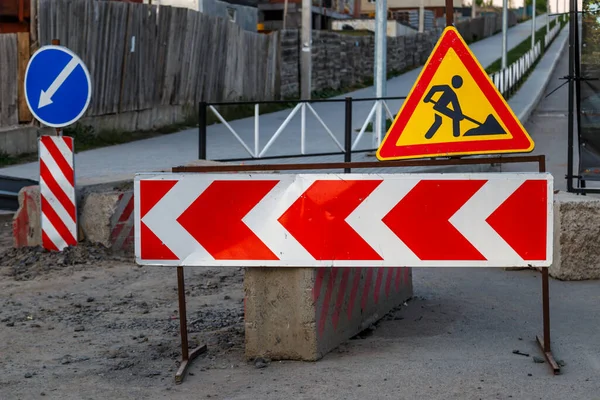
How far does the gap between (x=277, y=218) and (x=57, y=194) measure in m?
4.02

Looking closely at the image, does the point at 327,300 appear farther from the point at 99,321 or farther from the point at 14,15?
the point at 14,15

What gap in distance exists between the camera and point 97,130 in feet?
65.1

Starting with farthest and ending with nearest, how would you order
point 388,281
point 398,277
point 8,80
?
point 8,80 < point 398,277 < point 388,281

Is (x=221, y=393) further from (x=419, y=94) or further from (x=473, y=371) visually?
(x=419, y=94)

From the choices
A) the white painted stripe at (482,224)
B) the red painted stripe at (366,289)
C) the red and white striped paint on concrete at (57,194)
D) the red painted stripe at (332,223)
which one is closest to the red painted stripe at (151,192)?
the red painted stripe at (332,223)

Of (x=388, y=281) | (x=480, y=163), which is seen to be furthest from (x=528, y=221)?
(x=388, y=281)

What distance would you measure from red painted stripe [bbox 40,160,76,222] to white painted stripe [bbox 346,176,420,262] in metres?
4.13

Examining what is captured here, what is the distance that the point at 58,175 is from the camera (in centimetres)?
948

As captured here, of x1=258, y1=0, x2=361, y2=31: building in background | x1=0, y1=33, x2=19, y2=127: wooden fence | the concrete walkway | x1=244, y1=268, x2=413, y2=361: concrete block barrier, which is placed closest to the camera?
x1=244, y1=268, x2=413, y2=361: concrete block barrier

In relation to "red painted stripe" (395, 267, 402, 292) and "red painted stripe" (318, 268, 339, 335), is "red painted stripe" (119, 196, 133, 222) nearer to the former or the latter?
"red painted stripe" (395, 267, 402, 292)

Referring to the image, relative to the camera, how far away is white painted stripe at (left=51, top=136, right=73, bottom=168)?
9.48 meters

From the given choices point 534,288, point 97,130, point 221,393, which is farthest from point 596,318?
point 97,130

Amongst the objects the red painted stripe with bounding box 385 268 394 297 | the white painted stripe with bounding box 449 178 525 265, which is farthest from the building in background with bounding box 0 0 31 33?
the white painted stripe with bounding box 449 178 525 265

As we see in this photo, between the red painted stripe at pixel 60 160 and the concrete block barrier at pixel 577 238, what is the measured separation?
13.2 ft
